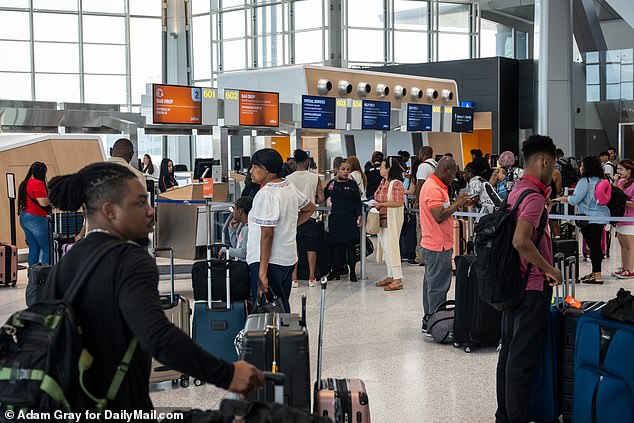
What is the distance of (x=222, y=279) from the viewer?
19.5ft

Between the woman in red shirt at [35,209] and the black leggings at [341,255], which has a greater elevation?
the woman in red shirt at [35,209]

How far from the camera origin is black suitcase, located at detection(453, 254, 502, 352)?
654 cm

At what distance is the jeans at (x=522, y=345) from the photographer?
443 cm

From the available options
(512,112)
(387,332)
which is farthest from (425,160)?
(512,112)

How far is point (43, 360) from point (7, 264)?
8.67 meters

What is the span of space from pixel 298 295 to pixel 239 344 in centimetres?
521

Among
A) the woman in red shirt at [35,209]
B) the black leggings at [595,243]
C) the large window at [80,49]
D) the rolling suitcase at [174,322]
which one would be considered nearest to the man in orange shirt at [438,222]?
the rolling suitcase at [174,322]

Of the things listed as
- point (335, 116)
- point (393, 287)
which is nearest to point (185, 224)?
point (393, 287)

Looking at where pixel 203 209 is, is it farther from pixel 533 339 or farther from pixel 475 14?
pixel 475 14

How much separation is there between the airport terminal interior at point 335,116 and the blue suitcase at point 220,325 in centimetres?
4

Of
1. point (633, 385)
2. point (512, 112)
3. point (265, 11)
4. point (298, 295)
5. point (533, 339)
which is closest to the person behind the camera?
point (633, 385)

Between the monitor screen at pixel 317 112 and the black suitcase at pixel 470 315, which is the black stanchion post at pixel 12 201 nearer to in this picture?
the monitor screen at pixel 317 112

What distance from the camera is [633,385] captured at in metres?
4.14

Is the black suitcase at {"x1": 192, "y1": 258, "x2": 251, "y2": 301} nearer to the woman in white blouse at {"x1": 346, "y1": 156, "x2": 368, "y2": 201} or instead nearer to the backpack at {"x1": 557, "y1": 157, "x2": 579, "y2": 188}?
the woman in white blouse at {"x1": 346, "y1": 156, "x2": 368, "y2": 201}
